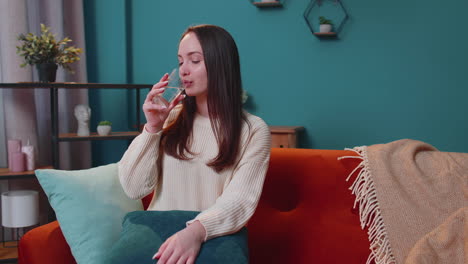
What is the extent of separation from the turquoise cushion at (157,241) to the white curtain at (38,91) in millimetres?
1852

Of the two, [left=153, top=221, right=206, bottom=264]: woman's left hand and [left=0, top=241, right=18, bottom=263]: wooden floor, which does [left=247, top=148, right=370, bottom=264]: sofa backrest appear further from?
[left=0, top=241, right=18, bottom=263]: wooden floor

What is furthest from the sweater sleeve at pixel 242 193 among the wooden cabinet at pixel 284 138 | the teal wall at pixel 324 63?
the teal wall at pixel 324 63

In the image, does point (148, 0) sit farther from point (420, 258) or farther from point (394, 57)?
point (420, 258)

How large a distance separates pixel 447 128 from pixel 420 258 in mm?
1901

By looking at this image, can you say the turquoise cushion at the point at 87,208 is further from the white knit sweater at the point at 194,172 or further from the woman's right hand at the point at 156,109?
the woman's right hand at the point at 156,109

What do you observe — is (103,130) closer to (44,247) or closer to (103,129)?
(103,129)

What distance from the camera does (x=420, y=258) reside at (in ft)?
4.23

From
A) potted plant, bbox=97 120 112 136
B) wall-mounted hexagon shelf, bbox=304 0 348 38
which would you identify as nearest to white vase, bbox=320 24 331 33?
wall-mounted hexagon shelf, bbox=304 0 348 38

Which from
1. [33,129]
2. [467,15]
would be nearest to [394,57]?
[467,15]

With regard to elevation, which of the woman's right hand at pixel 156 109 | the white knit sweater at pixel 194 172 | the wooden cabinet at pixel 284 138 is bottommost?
the wooden cabinet at pixel 284 138

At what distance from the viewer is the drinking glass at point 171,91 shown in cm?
133

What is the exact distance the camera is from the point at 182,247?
1112 millimetres

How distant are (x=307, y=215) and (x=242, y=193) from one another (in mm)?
379

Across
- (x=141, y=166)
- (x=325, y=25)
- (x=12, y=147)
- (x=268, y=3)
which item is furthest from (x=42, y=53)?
(x=325, y=25)
